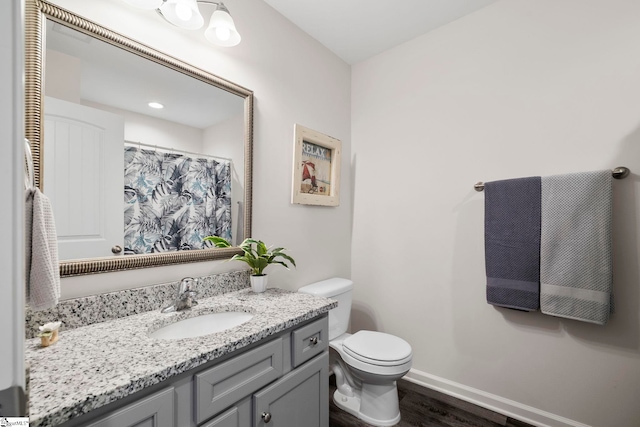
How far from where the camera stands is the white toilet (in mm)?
1576

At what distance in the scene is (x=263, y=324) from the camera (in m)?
1.08

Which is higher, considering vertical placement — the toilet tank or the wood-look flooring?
the toilet tank

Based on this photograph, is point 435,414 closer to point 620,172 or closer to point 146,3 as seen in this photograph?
point 620,172

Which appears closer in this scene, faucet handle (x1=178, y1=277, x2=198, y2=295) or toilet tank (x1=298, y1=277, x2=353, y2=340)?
faucet handle (x1=178, y1=277, x2=198, y2=295)

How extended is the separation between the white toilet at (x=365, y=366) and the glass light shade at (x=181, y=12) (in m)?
1.55

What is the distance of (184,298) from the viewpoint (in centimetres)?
124

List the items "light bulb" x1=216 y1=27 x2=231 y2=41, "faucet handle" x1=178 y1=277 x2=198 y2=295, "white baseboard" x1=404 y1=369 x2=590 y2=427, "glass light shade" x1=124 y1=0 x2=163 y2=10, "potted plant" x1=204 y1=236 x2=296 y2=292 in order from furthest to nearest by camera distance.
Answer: "white baseboard" x1=404 y1=369 x2=590 y2=427 < "potted plant" x1=204 y1=236 x2=296 y2=292 < "light bulb" x1=216 y1=27 x2=231 y2=41 < "faucet handle" x1=178 y1=277 x2=198 y2=295 < "glass light shade" x1=124 y1=0 x2=163 y2=10

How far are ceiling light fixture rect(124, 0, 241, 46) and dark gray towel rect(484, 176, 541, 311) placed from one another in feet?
5.51

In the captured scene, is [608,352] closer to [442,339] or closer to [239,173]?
[442,339]

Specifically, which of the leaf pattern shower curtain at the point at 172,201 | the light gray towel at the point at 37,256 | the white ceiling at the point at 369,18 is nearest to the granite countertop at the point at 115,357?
the light gray towel at the point at 37,256

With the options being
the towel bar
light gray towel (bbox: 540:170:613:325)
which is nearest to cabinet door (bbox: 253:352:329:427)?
light gray towel (bbox: 540:170:613:325)

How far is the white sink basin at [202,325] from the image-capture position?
3.76ft

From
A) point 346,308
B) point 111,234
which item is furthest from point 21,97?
point 346,308

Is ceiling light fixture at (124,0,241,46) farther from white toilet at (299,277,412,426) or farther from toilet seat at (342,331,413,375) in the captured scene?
toilet seat at (342,331,413,375)
